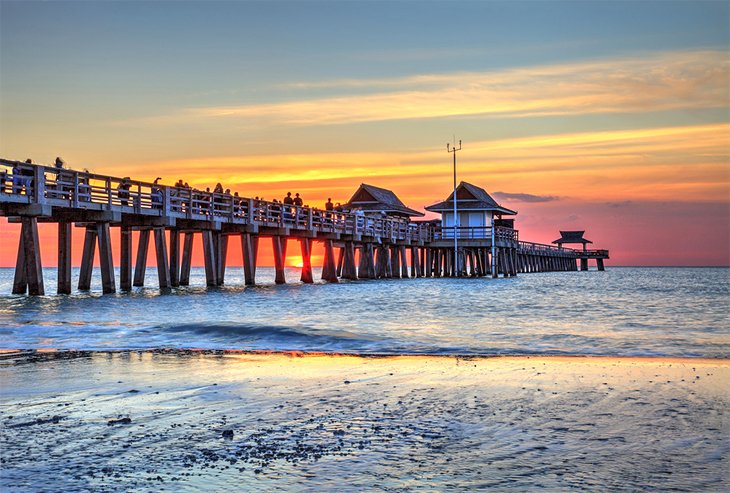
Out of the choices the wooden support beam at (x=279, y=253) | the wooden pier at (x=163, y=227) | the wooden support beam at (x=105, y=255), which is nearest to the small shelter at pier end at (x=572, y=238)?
the wooden pier at (x=163, y=227)

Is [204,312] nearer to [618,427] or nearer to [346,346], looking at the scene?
[346,346]

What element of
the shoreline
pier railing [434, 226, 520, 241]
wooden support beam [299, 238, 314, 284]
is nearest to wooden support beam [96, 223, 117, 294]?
the shoreline

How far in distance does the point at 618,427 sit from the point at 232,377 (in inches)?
180

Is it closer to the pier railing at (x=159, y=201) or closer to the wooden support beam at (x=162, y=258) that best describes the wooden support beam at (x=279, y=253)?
the pier railing at (x=159, y=201)

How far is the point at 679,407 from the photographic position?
7.12 metres

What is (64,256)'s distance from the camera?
2752 centimetres

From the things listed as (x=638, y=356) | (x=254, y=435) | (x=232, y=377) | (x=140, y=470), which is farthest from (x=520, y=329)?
(x=140, y=470)

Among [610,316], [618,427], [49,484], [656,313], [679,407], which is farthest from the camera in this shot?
[656,313]

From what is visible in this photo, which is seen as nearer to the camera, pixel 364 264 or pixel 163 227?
pixel 163 227

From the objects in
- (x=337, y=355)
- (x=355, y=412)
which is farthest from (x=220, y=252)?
(x=355, y=412)

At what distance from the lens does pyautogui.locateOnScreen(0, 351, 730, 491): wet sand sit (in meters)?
4.76

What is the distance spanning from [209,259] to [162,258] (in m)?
3.29

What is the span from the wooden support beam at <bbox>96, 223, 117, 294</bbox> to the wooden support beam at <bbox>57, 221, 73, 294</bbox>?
1071 millimetres

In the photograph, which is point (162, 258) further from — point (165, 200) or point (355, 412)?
point (355, 412)
